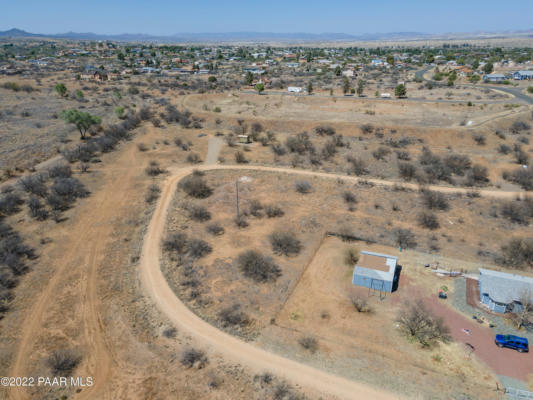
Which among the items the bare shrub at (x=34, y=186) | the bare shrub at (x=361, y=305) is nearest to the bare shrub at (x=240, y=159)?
the bare shrub at (x=34, y=186)

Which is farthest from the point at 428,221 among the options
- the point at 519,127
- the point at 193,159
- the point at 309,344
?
the point at 519,127

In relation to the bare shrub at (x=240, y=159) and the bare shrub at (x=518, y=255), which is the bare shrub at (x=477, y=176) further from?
the bare shrub at (x=240, y=159)

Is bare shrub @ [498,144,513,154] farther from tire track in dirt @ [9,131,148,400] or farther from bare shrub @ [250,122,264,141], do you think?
tire track in dirt @ [9,131,148,400]

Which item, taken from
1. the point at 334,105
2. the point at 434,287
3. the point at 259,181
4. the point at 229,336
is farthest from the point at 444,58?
the point at 229,336

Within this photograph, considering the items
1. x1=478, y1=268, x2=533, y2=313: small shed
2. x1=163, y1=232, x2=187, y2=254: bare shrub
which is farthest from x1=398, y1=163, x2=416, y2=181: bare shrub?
x1=163, y1=232, x2=187, y2=254: bare shrub

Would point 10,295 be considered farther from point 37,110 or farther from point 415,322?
point 37,110
